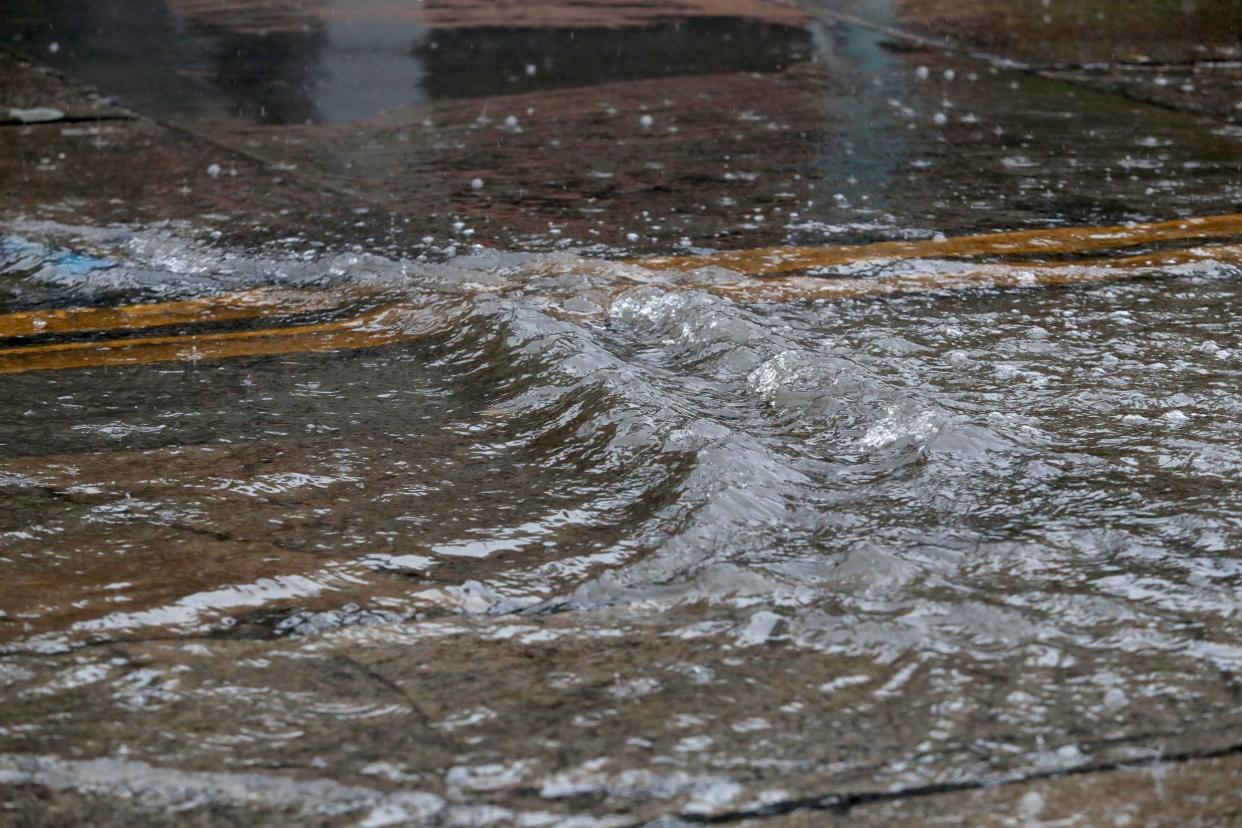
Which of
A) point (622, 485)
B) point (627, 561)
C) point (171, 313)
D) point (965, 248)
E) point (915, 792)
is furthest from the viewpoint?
point (965, 248)

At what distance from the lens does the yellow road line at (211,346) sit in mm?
3127

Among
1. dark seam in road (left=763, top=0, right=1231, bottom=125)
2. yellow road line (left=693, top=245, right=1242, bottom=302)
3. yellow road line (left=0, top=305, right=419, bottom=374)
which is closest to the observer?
yellow road line (left=0, top=305, right=419, bottom=374)

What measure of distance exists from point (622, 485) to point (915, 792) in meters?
0.95

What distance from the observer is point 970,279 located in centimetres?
361

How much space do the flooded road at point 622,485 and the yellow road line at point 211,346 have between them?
14mm

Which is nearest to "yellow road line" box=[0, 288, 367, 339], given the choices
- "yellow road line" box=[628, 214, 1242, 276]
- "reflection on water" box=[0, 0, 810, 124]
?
"yellow road line" box=[628, 214, 1242, 276]

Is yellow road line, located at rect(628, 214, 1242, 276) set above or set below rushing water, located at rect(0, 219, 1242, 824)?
above

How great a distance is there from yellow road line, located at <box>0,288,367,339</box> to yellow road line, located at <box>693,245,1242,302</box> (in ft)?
3.37

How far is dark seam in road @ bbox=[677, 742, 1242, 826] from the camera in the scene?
1467mm

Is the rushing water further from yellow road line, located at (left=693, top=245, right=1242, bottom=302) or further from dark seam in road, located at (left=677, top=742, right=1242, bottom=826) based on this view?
yellow road line, located at (left=693, top=245, right=1242, bottom=302)

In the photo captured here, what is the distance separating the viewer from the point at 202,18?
27.3 ft

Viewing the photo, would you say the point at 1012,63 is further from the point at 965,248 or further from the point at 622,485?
the point at 622,485

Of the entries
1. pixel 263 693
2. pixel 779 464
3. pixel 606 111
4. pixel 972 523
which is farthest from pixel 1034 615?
pixel 606 111

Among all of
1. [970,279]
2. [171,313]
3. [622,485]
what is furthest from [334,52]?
[622,485]
